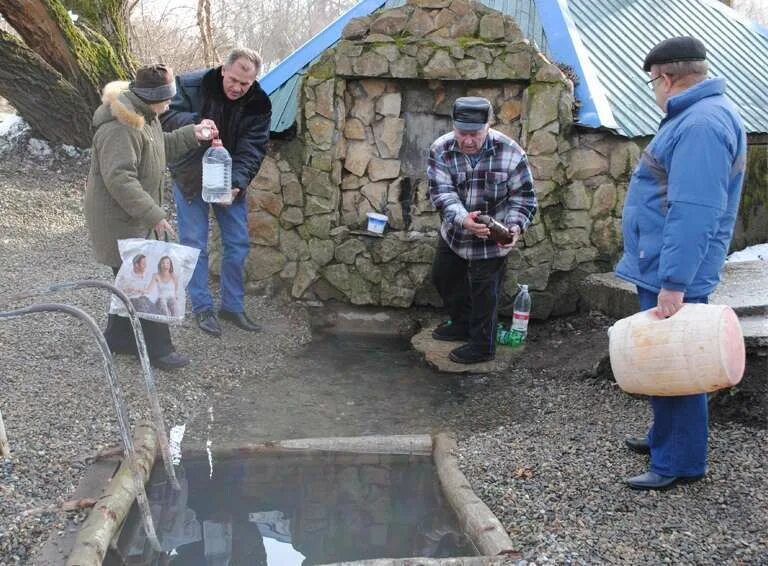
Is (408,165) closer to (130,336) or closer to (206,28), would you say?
(130,336)

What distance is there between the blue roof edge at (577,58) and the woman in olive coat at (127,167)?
3.28 meters

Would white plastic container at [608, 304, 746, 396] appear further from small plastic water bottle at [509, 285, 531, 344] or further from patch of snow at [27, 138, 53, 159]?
patch of snow at [27, 138, 53, 159]

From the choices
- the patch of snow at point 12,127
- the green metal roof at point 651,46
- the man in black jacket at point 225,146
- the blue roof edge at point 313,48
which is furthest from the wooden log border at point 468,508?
the patch of snow at point 12,127

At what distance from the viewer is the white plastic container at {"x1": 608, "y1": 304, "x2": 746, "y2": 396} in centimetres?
303

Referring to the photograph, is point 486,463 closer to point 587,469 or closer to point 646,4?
point 587,469

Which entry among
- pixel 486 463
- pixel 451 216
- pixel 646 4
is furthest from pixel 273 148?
pixel 646 4

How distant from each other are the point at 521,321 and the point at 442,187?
133 cm

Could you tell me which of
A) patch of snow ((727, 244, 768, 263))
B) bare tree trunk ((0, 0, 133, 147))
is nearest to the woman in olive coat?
patch of snow ((727, 244, 768, 263))

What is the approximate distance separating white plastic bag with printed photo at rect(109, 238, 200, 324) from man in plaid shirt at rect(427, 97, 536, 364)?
1.81 m

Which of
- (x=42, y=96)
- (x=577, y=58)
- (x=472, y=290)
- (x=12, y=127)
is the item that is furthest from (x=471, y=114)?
(x=12, y=127)

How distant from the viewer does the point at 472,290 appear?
5.37 meters

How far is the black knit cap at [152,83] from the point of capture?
4184 mm

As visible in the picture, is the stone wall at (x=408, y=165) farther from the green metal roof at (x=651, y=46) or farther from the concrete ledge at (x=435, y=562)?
the concrete ledge at (x=435, y=562)

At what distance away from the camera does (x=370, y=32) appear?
6223 mm
